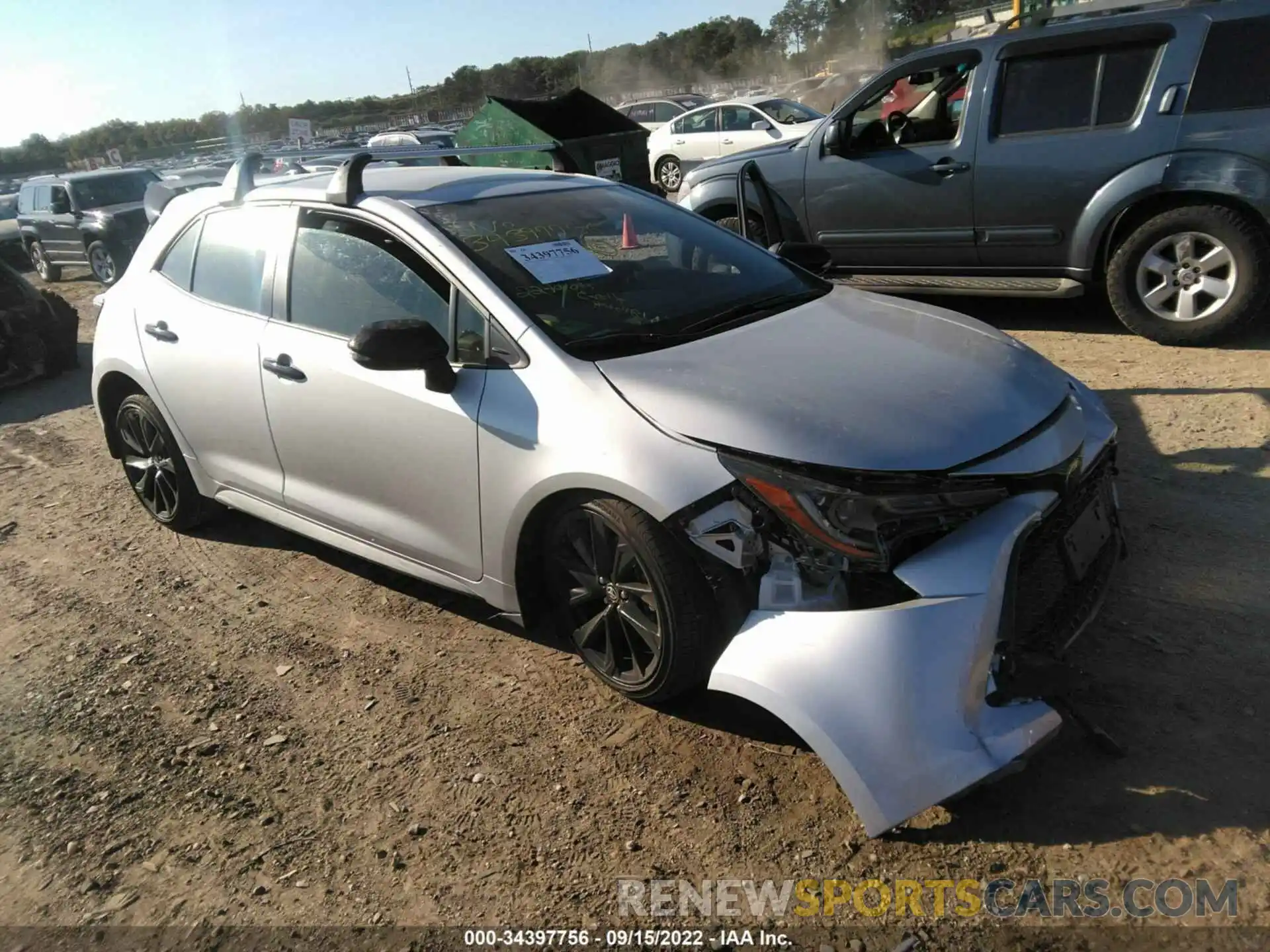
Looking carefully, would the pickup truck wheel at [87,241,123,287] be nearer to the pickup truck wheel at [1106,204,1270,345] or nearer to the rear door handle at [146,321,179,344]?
the rear door handle at [146,321,179,344]

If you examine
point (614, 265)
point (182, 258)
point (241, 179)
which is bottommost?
point (182, 258)

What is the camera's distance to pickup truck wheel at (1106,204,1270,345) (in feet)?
A: 17.9

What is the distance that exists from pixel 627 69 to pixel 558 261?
210 feet

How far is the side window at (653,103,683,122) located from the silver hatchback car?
2010 centimetres

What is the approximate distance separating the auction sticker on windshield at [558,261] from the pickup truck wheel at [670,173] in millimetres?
A: 14705

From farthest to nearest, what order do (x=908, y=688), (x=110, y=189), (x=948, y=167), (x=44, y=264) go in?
(x=44, y=264)
(x=110, y=189)
(x=948, y=167)
(x=908, y=688)

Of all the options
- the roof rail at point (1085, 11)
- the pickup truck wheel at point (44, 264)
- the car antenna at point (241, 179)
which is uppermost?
the roof rail at point (1085, 11)

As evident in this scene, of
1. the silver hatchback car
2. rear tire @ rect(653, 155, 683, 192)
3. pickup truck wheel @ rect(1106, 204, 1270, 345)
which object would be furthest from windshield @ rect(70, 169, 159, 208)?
pickup truck wheel @ rect(1106, 204, 1270, 345)

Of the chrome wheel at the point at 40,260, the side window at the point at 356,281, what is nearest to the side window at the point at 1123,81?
the side window at the point at 356,281

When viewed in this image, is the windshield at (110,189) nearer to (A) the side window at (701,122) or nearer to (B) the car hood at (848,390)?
(A) the side window at (701,122)

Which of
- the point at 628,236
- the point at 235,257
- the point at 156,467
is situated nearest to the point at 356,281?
the point at 235,257

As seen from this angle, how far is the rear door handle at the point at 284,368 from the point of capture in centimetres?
355

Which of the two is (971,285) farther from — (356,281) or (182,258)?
(182,258)

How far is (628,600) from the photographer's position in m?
2.86
